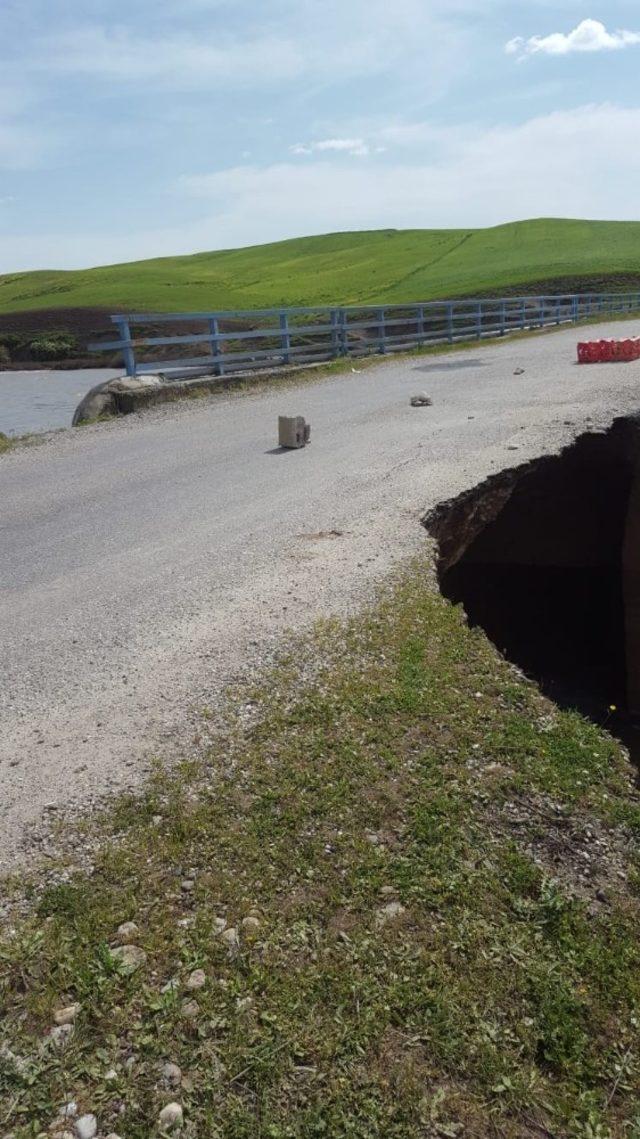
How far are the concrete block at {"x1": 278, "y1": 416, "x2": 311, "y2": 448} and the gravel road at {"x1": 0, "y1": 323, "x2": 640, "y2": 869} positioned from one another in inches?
8.9

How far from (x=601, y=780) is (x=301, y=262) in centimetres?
9984

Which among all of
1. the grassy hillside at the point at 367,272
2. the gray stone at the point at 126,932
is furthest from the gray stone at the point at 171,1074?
the grassy hillside at the point at 367,272

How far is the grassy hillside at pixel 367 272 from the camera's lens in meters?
62.9

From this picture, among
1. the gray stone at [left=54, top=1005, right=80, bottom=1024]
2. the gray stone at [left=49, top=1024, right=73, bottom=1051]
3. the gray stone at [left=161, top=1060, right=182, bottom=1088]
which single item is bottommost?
the gray stone at [left=161, top=1060, right=182, bottom=1088]

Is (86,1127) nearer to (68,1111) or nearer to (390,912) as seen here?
(68,1111)

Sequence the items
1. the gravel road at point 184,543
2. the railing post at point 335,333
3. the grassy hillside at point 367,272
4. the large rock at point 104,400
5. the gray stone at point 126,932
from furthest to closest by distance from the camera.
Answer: the grassy hillside at point 367,272, the railing post at point 335,333, the large rock at point 104,400, the gravel road at point 184,543, the gray stone at point 126,932

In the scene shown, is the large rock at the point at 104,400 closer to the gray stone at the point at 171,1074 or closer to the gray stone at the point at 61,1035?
the gray stone at the point at 61,1035

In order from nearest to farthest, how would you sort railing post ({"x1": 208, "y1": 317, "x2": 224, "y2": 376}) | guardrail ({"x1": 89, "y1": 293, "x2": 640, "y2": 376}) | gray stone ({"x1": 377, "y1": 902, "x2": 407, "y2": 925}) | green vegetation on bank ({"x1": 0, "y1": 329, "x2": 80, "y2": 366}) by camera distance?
gray stone ({"x1": 377, "y1": 902, "x2": 407, "y2": 925}) → guardrail ({"x1": 89, "y1": 293, "x2": 640, "y2": 376}) → railing post ({"x1": 208, "y1": 317, "x2": 224, "y2": 376}) → green vegetation on bank ({"x1": 0, "y1": 329, "x2": 80, "y2": 366})

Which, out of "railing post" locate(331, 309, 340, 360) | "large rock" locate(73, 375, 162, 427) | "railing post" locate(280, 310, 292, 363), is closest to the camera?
"large rock" locate(73, 375, 162, 427)

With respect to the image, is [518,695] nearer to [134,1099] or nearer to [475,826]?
[475,826]

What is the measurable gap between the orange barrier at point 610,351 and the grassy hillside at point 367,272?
4145 centimetres

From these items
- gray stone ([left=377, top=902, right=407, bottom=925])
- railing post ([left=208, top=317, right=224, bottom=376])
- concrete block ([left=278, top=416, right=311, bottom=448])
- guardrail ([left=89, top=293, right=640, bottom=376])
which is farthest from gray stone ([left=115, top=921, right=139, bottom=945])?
railing post ([left=208, top=317, right=224, bottom=376])

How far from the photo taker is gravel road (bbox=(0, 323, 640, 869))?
4.40 metres

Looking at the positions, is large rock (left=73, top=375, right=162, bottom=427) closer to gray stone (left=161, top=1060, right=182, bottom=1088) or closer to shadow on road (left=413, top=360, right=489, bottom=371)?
shadow on road (left=413, top=360, right=489, bottom=371)
